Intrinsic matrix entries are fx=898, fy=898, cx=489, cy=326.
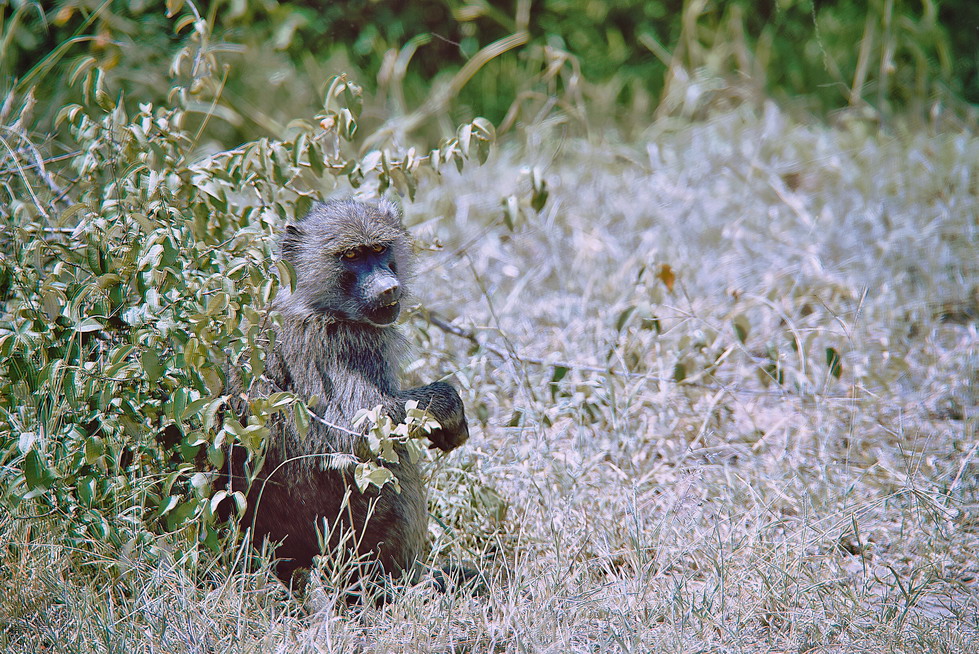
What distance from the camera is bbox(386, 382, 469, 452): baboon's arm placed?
281 centimetres

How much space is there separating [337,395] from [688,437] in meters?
1.56

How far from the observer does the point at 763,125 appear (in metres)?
6.32

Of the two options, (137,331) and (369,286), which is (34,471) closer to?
(137,331)

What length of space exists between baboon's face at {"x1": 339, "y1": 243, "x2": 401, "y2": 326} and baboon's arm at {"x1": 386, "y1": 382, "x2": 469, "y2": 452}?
259 millimetres

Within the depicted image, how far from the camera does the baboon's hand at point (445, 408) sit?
112 inches

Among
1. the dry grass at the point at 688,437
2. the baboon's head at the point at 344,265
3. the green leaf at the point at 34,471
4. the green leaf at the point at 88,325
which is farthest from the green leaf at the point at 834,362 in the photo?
the green leaf at the point at 34,471

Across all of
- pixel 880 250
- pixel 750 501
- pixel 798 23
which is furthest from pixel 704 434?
pixel 798 23

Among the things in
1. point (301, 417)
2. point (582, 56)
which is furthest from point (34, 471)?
point (582, 56)

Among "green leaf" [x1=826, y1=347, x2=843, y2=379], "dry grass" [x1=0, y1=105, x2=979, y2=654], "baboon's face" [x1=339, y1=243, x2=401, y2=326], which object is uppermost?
"baboon's face" [x1=339, y1=243, x2=401, y2=326]

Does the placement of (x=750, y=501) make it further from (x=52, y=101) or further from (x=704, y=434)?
(x=52, y=101)

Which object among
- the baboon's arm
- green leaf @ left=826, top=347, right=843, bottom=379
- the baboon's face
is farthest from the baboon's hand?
green leaf @ left=826, top=347, right=843, bottom=379

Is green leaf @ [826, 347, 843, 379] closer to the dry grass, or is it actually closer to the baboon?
the dry grass

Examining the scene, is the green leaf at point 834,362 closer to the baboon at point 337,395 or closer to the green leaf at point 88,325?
the baboon at point 337,395

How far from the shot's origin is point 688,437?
3.65 m
